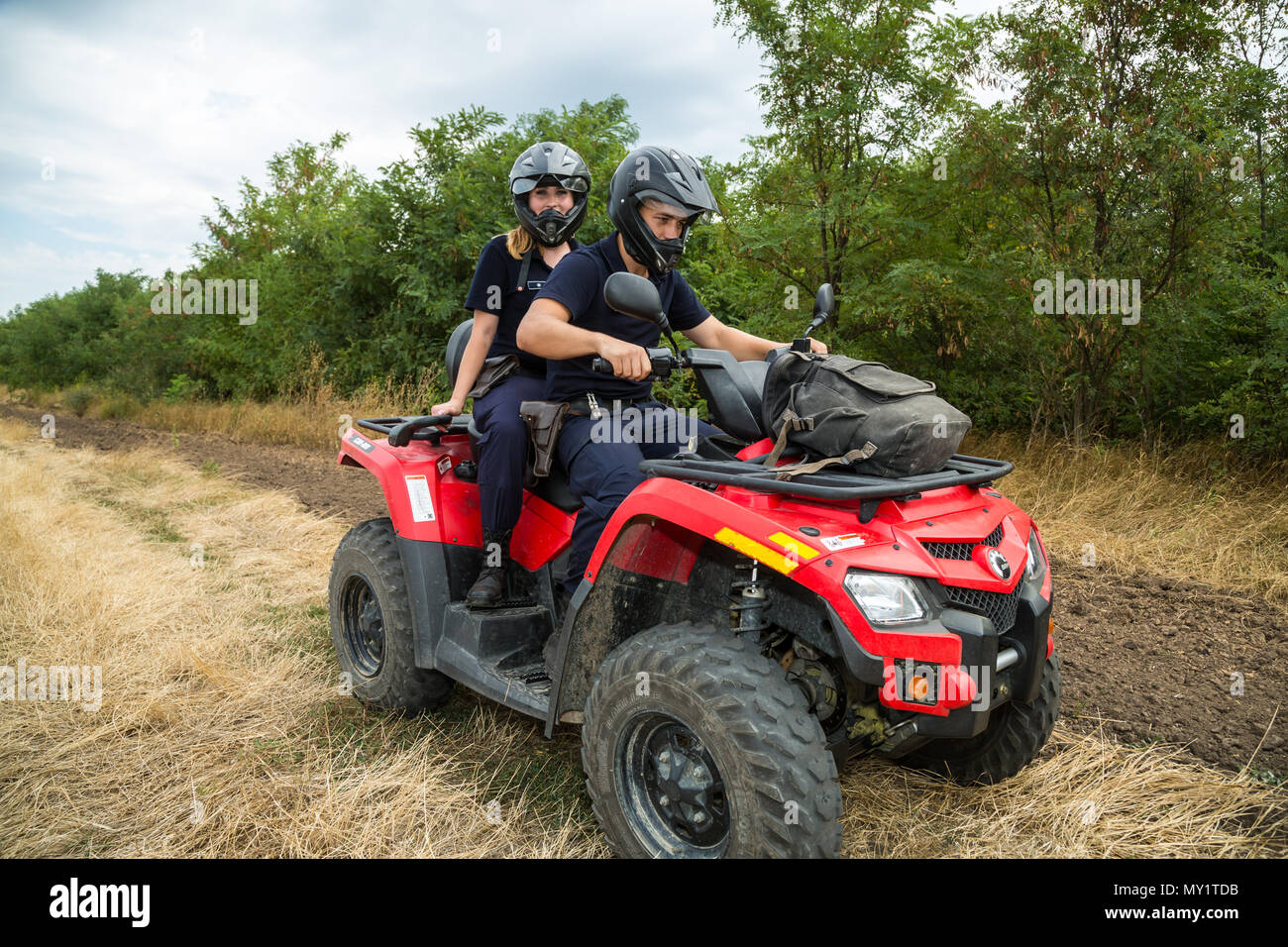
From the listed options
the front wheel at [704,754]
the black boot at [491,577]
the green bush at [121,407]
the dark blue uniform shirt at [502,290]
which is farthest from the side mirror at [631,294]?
the green bush at [121,407]

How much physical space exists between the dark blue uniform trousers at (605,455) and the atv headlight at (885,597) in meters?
0.84

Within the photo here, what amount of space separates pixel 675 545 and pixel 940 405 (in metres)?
0.82

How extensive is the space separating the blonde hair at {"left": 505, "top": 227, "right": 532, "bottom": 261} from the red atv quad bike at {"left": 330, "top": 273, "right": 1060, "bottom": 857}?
45.3 inches

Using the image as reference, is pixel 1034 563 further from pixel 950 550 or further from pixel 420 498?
pixel 420 498

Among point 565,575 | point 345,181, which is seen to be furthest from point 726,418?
point 345,181

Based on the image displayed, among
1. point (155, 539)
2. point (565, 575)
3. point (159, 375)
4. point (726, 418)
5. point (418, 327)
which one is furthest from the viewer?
point (159, 375)

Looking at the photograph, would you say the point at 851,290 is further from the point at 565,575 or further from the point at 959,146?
the point at 565,575

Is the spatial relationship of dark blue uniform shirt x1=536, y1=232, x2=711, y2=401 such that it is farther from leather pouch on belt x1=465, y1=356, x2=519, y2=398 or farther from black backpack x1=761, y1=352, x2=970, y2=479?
black backpack x1=761, y1=352, x2=970, y2=479

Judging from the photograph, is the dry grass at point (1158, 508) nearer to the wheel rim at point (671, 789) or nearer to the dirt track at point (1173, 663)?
the dirt track at point (1173, 663)

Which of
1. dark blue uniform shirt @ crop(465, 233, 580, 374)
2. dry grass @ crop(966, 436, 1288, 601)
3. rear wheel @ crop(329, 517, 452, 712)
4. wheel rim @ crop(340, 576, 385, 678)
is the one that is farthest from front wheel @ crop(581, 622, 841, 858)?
dry grass @ crop(966, 436, 1288, 601)

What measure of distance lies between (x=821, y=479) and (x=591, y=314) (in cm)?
117

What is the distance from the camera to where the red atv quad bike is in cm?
193

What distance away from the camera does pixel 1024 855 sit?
253 cm

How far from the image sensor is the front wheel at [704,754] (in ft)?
6.27
